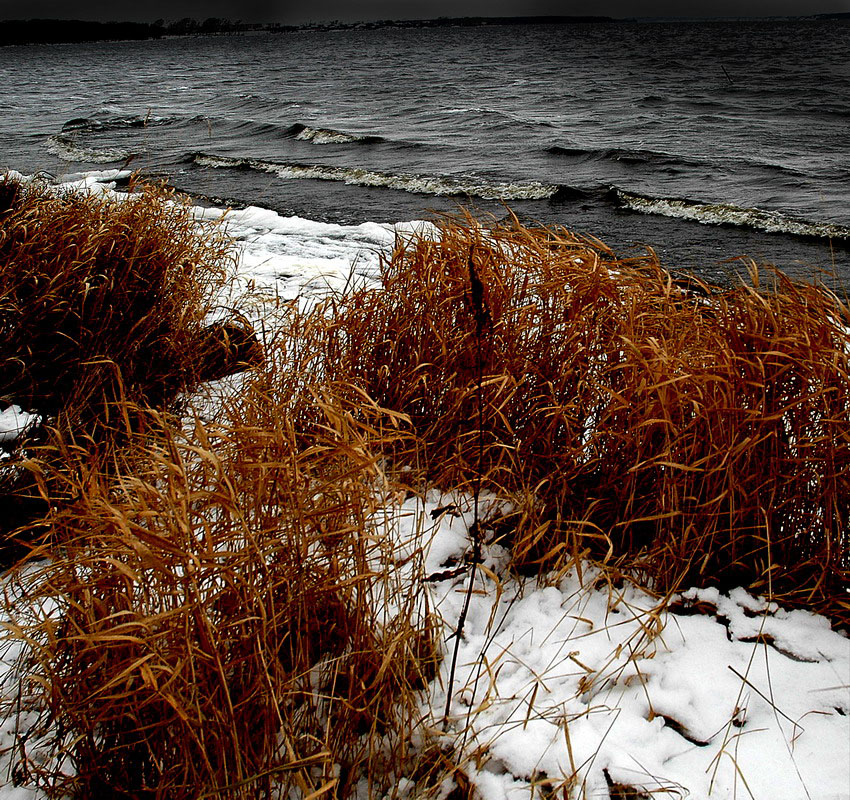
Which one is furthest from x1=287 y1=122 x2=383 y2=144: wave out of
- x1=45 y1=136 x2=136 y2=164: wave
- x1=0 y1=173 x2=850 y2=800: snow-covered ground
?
x1=0 y1=173 x2=850 y2=800: snow-covered ground

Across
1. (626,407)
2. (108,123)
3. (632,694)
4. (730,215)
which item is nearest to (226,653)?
(632,694)

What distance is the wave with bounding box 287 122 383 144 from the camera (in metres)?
15.3

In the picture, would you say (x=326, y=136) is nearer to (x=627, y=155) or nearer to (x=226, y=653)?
(x=627, y=155)

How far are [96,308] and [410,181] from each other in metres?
8.96

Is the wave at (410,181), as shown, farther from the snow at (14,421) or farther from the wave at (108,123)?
the snow at (14,421)

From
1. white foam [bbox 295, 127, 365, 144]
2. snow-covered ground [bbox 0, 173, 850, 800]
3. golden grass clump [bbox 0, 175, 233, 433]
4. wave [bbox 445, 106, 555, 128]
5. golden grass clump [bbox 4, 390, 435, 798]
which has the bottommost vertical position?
snow-covered ground [bbox 0, 173, 850, 800]

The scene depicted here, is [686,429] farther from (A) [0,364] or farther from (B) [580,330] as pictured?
(A) [0,364]

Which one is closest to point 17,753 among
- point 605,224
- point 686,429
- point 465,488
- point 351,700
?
point 351,700

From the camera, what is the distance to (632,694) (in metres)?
1.81

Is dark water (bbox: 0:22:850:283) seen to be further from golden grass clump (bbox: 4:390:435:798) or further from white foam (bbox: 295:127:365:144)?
golden grass clump (bbox: 4:390:435:798)

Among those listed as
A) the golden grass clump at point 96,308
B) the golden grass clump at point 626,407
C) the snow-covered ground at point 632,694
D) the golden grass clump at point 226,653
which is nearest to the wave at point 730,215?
the golden grass clump at point 626,407

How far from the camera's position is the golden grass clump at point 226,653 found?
4.90ft

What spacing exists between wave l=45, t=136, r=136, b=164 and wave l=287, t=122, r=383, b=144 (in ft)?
13.0

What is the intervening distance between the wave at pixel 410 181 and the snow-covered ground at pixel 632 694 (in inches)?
346
